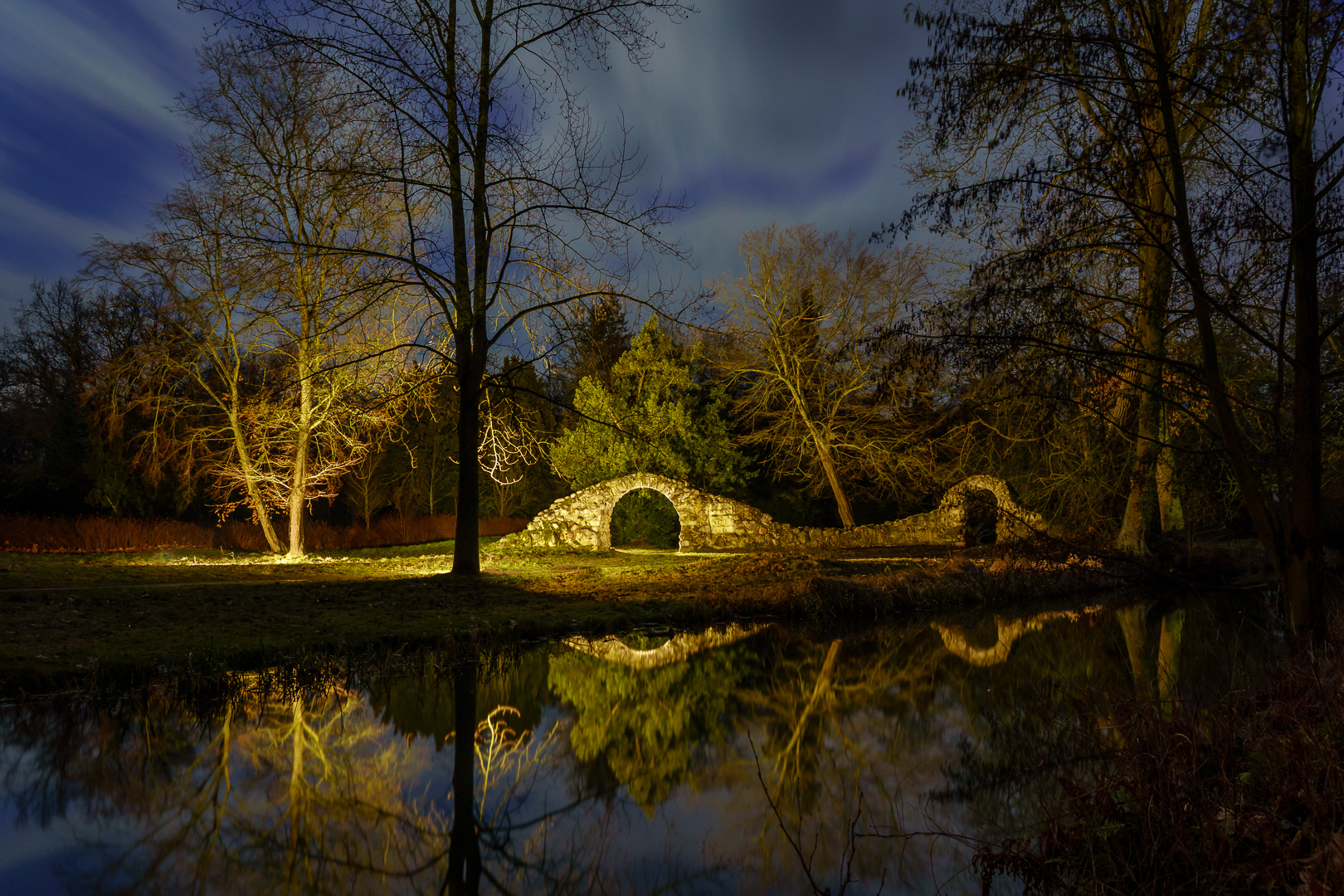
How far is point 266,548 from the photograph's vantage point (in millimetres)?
Result: 21859

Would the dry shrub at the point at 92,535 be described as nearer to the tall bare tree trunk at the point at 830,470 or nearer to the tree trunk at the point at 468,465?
the tree trunk at the point at 468,465

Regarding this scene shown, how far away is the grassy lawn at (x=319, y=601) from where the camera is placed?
Result: 689cm

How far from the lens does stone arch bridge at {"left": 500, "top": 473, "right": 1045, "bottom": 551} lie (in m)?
19.2

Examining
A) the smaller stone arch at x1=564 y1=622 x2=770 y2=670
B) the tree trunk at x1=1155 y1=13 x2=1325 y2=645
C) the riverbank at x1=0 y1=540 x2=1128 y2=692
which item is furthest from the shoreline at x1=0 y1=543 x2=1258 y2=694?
the tree trunk at x1=1155 y1=13 x2=1325 y2=645

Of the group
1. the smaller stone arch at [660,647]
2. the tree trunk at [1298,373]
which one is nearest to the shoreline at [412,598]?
the smaller stone arch at [660,647]

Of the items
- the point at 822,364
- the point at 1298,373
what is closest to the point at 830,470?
the point at 822,364

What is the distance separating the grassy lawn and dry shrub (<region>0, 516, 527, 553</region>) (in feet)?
4.77

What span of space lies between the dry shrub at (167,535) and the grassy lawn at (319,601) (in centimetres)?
146

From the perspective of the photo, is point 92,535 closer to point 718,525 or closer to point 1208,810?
point 718,525

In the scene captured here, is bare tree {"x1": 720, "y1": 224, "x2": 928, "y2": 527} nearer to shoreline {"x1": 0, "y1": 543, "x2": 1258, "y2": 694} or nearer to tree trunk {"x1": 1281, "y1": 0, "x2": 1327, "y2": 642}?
shoreline {"x1": 0, "y1": 543, "x2": 1258, "y2": 694}

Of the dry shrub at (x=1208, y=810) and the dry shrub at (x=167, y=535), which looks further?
the dry shrub at (x=167, y=535)

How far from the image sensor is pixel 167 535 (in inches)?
757

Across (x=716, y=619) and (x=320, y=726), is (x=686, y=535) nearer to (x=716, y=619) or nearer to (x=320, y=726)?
(x=716, y=619)

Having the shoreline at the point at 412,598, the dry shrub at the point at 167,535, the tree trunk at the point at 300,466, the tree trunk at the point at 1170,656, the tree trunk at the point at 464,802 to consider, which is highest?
the tree trunk at the point at 300,466
